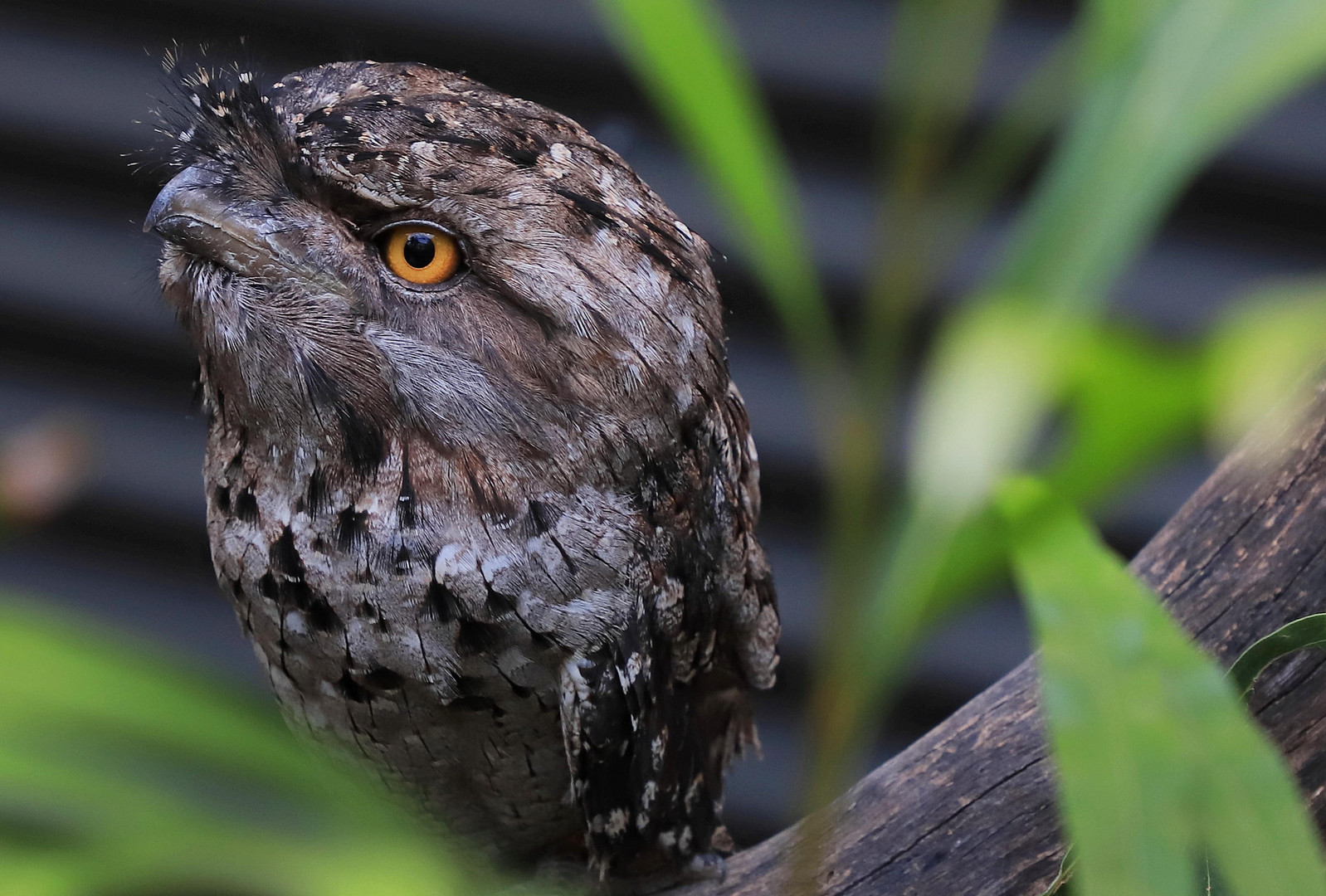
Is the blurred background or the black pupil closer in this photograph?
the black pupil

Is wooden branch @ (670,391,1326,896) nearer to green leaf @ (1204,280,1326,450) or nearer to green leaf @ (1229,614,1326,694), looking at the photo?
green leaf @ (1229,614,1326,694)

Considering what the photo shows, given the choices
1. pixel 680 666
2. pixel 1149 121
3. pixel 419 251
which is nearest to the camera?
pixel 1149 121

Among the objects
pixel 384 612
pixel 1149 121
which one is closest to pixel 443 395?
pixel 384 612

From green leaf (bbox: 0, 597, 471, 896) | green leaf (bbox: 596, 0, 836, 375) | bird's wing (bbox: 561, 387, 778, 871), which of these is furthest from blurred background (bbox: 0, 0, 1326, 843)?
green leaf (bbox: 0, 597, 471, 896)

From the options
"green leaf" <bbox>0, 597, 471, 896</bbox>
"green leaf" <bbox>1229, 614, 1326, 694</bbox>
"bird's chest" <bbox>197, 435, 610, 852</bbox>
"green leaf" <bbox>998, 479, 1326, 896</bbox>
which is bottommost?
"green leaf" <bbox>998, 479, 1326, 896</bbox>

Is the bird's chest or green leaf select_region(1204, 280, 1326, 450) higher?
the bird's chest

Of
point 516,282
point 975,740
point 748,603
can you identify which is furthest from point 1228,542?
point 516,282

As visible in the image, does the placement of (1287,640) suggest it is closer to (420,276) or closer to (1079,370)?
(1079,370)

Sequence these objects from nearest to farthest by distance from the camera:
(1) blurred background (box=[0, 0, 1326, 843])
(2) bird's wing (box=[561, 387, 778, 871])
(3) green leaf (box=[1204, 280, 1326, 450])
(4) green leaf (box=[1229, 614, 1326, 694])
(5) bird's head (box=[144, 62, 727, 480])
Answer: (3) green leaf (box=[1204, 280, 1326, 450]) < (4) green leaf (box=[1229, 614, 1326, 694]) < (5) bird's head (box=[144, 62, 727, 480]) < (2) bird's wing (box=[561, 387, 778, 871]) < (1) blurred background (box=[0, 0, 1326, 843])
